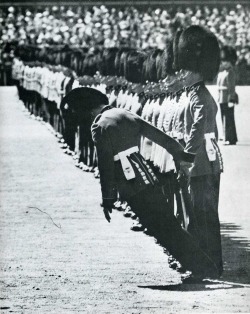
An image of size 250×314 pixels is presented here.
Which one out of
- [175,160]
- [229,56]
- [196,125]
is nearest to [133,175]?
[175,160]

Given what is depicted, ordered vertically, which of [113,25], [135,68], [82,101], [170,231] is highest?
[82,101]

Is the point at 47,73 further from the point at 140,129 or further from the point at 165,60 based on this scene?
the point at 140,129

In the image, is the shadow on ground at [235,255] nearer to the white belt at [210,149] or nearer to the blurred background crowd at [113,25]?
the white belt at [210,149]

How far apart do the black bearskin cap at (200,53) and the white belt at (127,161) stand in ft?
2.48

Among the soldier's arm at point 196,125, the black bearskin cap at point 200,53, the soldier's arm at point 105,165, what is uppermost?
the black bearskin cap at point 200,53

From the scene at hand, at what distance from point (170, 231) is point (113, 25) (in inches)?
1843

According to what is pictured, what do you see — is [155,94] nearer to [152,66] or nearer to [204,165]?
[152,66]

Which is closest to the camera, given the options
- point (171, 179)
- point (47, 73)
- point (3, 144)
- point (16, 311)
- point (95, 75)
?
point (16, 311)

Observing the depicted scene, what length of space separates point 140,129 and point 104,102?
0.39 meters

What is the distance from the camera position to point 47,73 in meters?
27.4

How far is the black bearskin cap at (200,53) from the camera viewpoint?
916 centimetres

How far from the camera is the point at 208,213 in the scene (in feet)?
29.9

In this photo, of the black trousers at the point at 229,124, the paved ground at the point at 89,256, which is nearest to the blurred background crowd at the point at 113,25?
the black trousers at the point at 229,124

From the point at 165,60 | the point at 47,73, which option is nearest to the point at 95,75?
the point at 165,60
